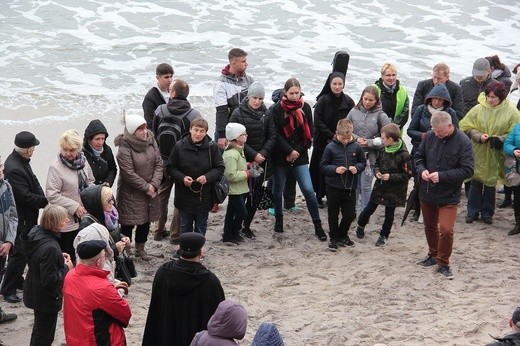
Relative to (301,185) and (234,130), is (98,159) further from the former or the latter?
(301,185)

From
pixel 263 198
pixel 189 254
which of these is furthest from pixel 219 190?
pixel 189 254

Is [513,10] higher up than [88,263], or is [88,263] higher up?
[513,10]

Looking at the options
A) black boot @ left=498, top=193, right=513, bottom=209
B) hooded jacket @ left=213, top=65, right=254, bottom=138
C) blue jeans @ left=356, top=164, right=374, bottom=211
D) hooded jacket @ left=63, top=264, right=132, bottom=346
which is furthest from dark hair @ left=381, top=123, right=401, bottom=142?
hooded jacket @ left=63, top=264, right=132, bottom=346

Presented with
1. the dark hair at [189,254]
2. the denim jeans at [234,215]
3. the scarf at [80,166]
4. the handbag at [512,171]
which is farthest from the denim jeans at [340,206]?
the dark hair at [189,254]

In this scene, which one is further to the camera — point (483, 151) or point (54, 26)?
point (54, 26)

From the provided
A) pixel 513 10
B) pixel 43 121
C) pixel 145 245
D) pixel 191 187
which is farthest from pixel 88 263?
pixel 513 10

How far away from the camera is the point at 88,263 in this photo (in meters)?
5.86

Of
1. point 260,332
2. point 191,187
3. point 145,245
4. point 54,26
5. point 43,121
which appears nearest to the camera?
point 260,332

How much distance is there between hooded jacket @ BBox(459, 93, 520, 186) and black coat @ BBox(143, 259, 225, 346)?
4.94m

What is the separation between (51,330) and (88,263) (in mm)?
1078

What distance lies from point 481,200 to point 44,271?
5.69 m

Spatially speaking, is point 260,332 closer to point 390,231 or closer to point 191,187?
point 191,187

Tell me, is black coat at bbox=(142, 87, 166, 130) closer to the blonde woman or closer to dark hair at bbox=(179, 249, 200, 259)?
the blonde woman

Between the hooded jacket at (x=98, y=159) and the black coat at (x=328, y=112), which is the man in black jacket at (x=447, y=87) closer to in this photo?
the black coat at (x=328, y=112)
